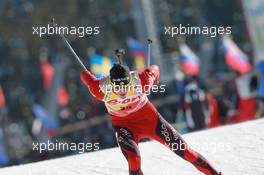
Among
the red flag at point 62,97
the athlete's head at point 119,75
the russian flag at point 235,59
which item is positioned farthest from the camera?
the red flag at point 62,97

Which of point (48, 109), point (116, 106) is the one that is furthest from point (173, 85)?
point (116, 106)

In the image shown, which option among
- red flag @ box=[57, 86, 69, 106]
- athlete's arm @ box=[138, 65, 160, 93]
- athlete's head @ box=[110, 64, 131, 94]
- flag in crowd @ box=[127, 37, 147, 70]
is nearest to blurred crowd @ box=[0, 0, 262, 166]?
red flag @ box=[57, 86, 69, 106]

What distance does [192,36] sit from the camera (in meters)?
24.2

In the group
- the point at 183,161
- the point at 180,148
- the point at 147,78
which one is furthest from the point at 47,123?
the point at 180,148

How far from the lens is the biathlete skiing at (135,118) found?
6988 mm

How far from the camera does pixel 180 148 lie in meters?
7.07

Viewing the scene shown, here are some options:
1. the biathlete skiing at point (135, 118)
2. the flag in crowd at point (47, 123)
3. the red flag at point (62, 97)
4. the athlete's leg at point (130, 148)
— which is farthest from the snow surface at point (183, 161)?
the red flag at point (62, 97)

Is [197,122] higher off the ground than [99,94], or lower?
lower

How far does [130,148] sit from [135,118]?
34 centimetres

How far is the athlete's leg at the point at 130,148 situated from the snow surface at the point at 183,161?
4.14 feet

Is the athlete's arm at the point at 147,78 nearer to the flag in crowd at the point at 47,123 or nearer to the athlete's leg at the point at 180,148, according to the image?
the athlete's leg at the point at 180,148

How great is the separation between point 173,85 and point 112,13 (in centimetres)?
820

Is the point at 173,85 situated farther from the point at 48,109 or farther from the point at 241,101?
the point at 241,101

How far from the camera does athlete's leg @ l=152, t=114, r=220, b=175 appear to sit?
708 centimetres
